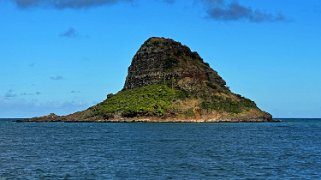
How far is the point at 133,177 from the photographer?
185 feet

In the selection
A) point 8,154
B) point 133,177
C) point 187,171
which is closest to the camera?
point 133,177

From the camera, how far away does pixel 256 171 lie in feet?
203

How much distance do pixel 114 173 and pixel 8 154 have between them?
29.4 metres

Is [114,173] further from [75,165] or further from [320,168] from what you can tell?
[320,168]

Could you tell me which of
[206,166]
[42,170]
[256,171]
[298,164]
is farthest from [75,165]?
[298,164]

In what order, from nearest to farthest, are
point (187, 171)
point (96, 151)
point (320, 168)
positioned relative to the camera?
point (187, 171) < point (320, 168) < point (96, 151)

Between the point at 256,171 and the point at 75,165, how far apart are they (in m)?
21.7

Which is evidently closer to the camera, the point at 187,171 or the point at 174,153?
the point at 187,171

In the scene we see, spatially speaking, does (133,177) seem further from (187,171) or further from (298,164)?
(298,164)

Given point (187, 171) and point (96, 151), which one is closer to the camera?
point (187, 171)

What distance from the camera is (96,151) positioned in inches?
3482

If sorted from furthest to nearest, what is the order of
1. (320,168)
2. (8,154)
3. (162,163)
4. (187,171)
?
(8,154) < (162,163) < (320,168) < (187,171)

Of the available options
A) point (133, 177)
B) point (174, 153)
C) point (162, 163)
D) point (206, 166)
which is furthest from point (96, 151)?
point (133, 177)

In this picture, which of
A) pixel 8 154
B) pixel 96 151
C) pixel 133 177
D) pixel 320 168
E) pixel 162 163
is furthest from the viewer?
pixel 96 151
